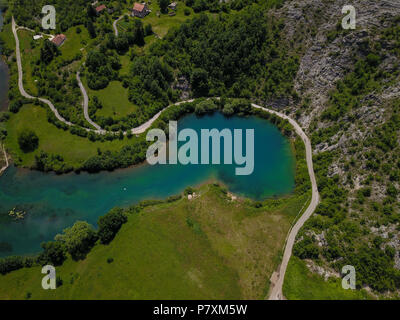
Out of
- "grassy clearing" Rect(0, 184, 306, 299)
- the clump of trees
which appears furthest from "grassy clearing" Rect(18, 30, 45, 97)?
"grassy clearing" Rect(0, 184, 306, 299)

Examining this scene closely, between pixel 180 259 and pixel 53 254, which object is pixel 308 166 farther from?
pixel 53 254

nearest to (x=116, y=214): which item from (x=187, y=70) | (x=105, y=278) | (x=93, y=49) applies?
(x=105, y=278)

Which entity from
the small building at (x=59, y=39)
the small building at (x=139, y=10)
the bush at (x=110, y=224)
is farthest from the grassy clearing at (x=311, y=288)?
the small building at (x=59, y=39)

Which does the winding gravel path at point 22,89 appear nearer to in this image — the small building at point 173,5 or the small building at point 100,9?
the small building at point 100,9

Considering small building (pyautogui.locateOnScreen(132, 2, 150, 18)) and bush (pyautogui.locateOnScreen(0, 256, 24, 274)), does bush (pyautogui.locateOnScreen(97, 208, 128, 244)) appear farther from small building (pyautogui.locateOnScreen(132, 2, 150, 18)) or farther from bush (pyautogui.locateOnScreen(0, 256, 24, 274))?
small building (pyautogui.locateOnScreen(132, 2, 150, 18))

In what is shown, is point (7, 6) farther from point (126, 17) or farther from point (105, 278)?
point (105, 278)
